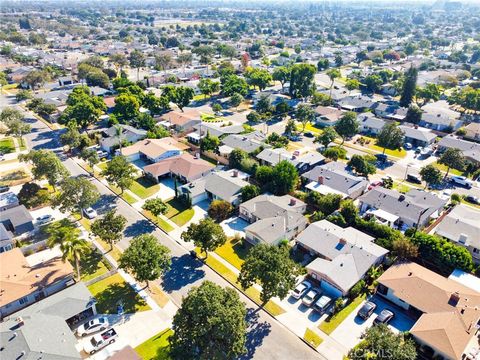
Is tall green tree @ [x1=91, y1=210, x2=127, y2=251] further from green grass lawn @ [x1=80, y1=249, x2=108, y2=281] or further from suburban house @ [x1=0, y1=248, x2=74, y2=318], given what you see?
suburban house @ [x1=0, y1=248, x2=74, y2=318]

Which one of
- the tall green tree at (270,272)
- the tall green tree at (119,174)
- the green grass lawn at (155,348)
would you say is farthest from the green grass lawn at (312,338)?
the tall green tree at (119,174)

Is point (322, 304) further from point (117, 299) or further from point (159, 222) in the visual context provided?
point (159, 222)

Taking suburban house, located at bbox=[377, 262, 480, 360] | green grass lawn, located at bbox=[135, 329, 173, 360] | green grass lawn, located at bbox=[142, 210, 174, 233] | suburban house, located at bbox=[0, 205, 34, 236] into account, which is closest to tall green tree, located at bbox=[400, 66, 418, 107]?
suburban house, located at bbox=[377, 262, 480, 360]

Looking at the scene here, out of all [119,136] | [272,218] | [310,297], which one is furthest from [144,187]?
[310,297]

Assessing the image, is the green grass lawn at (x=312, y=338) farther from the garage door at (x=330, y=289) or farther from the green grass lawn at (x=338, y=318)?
the garage door at (x=330, y=289)

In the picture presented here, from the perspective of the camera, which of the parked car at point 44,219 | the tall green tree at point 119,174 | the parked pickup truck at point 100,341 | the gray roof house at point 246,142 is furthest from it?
the gray roof house at point 246,142

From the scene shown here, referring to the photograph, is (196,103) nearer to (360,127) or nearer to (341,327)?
(360,127)

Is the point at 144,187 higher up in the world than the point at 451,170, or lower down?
lower down
